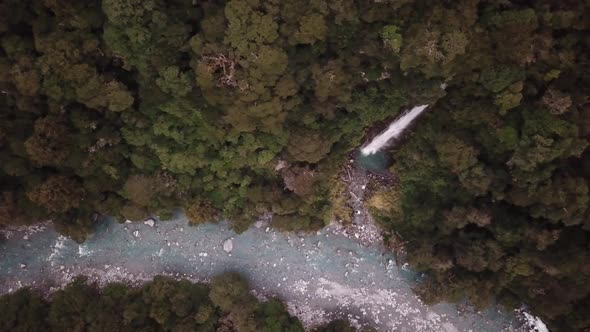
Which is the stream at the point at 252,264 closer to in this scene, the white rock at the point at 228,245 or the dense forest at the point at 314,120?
the white rock at the point at 228,245

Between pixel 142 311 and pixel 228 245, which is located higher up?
pixel 228 245

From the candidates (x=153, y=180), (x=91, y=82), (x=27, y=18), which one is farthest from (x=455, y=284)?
Answer: (x=27, y=18)

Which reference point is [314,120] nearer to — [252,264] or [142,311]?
[252,264]

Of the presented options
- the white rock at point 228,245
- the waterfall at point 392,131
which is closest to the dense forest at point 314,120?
the waterfall at point 392,131

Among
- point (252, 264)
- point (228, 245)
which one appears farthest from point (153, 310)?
point (252, 264)

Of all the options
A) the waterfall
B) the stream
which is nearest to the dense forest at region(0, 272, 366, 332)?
the stream
